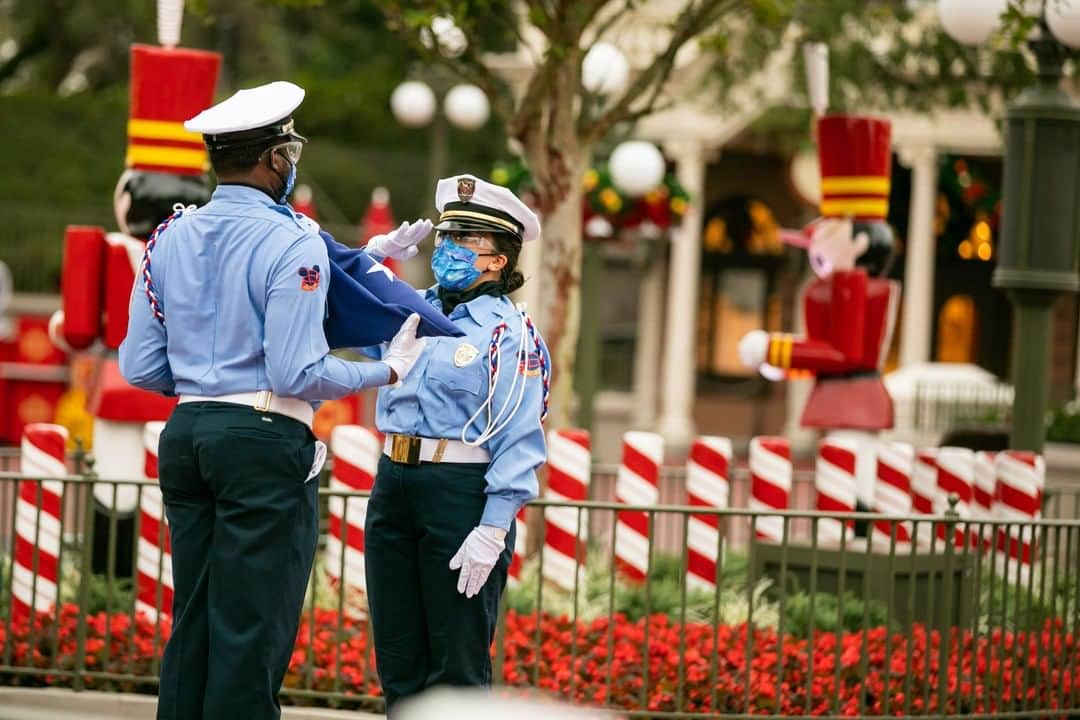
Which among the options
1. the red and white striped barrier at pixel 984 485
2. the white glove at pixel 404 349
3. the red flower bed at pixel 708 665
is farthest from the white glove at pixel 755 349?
the white glove at pixel 404 349

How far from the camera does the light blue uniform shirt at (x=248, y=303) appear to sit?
4520 millimetres

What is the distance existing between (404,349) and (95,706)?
2.52 m

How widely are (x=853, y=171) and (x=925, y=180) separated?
531 inches

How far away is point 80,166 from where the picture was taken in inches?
964

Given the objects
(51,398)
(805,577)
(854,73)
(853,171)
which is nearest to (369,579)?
(805,577)

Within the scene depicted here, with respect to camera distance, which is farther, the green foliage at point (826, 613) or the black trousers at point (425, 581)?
the green foliage at point (826, 613)

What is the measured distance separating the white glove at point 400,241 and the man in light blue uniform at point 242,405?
497 mm

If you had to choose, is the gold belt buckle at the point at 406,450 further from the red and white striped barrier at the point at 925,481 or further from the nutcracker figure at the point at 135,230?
the red and white striped barrier at the point at 925,481

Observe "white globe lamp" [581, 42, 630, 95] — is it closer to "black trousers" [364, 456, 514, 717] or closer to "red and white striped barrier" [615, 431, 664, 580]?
"red and white striped barrier" [615, 431, 664, 580]

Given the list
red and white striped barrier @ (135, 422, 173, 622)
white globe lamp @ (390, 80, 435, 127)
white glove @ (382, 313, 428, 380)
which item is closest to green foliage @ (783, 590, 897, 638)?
red and white striped barrier @ (135, 422, 173, 622)

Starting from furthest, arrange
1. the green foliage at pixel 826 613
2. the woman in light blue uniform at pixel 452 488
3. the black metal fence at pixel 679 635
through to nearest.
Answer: the green foliage at pixel 826 613
the black metal fence at pixel 679 635
the woman in light blue uniform at pixel 452 488

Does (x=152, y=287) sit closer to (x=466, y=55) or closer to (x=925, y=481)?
(x=466, y=55)

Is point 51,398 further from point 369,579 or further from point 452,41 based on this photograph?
point 369,579

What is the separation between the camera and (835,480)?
9047mm
